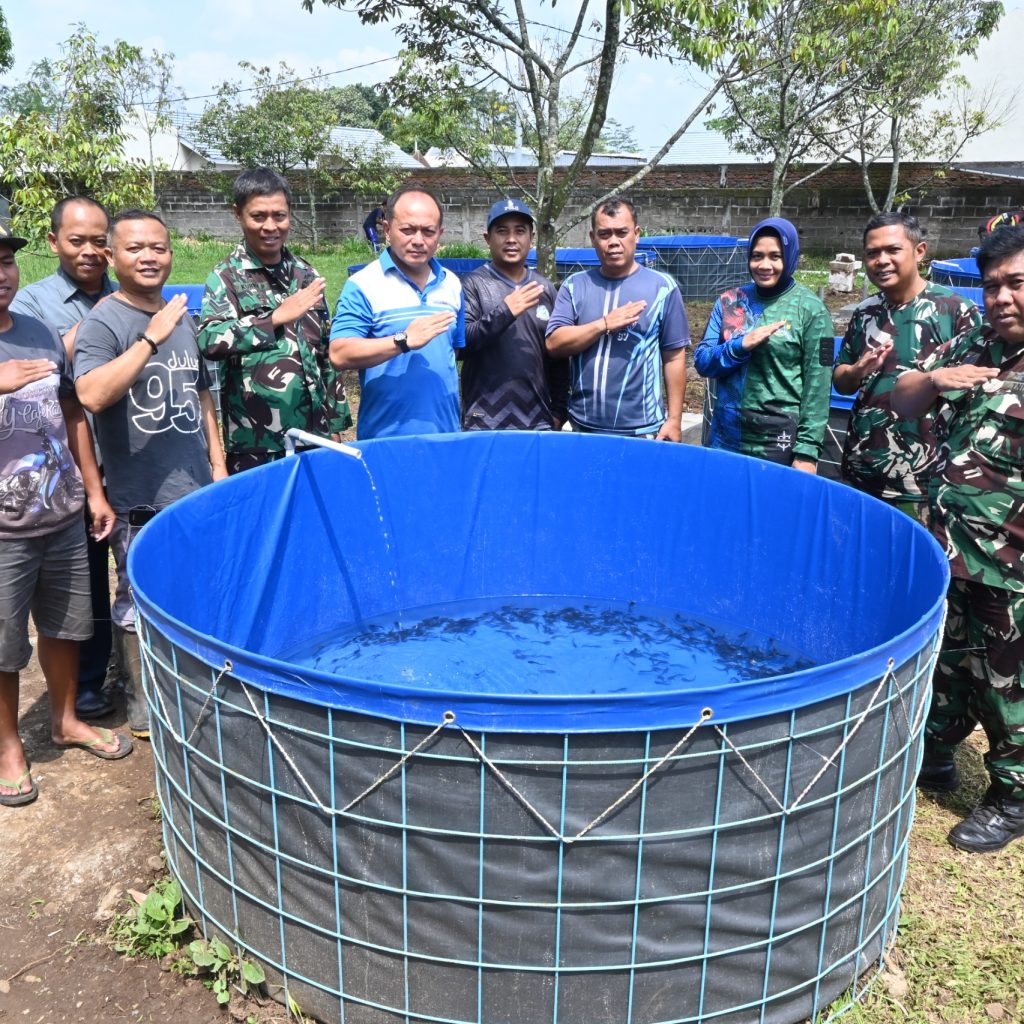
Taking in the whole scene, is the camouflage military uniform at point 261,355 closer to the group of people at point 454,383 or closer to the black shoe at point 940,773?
the group of people at point 454,383

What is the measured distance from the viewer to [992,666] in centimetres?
286

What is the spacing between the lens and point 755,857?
2027 millimetres

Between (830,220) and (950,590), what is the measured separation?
1430cm

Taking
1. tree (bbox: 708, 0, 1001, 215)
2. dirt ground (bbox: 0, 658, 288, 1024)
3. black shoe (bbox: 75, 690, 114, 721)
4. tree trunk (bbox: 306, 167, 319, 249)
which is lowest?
dirt ground (bbox: 0, 658, 288, 1024)

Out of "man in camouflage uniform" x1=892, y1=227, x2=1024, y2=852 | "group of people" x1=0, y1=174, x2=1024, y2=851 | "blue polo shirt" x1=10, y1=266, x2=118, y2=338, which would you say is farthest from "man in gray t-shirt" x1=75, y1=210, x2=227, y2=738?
"man in camouflage uniform" x1=892, y1=227, x2=1024, y2=852

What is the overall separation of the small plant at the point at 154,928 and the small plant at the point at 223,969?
118 mm

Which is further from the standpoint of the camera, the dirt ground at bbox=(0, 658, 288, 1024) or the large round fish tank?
the dirt ground at bbox=(0, 658, 288, 1024)

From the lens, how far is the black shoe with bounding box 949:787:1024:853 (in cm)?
293

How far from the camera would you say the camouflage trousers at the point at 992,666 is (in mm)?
2811

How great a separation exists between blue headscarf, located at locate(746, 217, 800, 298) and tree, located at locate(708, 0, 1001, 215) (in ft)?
16.7

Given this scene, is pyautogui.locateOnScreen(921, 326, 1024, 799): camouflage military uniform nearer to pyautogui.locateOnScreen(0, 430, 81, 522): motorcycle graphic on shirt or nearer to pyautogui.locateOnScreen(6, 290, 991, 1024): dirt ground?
pyautogui.locateOnScreen(6, 290, 991, 1024): dirt ground

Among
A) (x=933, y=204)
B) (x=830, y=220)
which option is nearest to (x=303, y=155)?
(x=830, y=220)

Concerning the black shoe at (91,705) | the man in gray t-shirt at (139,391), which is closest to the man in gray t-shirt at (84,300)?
the black shoe at (91,705)

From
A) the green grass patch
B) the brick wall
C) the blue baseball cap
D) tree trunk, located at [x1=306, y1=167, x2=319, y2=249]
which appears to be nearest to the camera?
the blue baseball cap
